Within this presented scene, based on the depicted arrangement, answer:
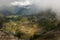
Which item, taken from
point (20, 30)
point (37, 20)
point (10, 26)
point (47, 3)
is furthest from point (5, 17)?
point (47, 3)

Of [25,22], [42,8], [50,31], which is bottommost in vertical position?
[50,31]

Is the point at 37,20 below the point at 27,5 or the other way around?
below

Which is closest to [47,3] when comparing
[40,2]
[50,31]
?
[40,2]

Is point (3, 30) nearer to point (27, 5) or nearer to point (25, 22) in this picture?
point (25, 22)

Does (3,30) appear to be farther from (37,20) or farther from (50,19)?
(50,19)

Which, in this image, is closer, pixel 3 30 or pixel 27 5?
pixel 3 30

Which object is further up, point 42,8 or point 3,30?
point 42,8

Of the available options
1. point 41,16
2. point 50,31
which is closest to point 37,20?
point 41,16
